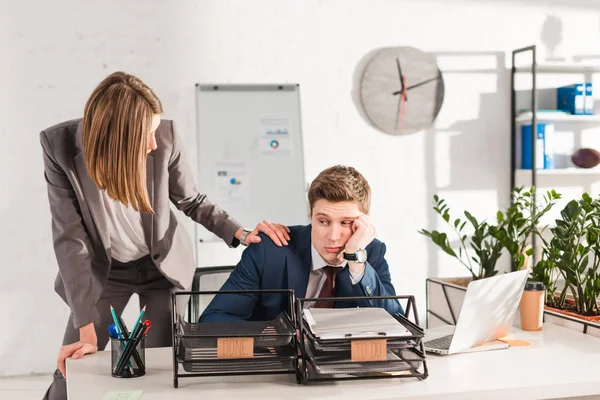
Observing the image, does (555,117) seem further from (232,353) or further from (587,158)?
(232,353)

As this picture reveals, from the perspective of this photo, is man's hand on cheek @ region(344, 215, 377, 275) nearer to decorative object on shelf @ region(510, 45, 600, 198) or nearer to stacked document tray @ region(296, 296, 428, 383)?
stacked document tray @ region(296, 296, 428, 383)

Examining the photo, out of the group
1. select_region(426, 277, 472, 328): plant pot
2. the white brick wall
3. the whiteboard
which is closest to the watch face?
select_region(426, 277, 472, 328): plant pot

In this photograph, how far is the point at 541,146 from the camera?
4160mm

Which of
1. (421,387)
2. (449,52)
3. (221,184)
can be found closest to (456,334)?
(421,387)

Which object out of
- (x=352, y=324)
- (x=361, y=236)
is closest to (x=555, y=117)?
(x=361, y=236)

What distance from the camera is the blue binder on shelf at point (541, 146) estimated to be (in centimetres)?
415

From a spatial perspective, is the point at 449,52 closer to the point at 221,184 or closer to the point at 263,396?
the point at 221,184

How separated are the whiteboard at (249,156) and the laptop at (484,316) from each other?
7.24ft

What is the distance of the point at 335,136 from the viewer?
4.11m

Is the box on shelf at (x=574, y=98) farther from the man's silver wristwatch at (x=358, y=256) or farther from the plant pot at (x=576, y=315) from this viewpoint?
the man's silver wristwatch at (x=358, y=256)

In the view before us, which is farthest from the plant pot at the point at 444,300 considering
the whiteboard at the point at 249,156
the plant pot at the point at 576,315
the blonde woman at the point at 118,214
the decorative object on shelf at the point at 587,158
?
the decorative object on shelf at the point at 587,158

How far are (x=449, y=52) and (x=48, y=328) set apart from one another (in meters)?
3.05

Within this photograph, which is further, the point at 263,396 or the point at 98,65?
the point at 98,65

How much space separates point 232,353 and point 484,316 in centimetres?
65
